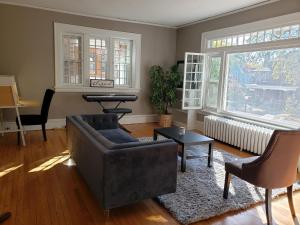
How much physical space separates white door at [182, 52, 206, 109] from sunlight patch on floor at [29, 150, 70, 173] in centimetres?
283

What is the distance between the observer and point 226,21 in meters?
4.83

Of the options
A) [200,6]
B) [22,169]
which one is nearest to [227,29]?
[200,6]

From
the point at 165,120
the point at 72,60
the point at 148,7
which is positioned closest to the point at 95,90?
the point at 72,60

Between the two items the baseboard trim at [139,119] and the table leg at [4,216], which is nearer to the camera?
the table leg at [4,216]

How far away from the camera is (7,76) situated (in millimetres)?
4578

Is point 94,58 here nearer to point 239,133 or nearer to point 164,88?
point 164,88

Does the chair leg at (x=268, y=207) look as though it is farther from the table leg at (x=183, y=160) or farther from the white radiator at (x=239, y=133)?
the white radiator at (x=239, y=133)

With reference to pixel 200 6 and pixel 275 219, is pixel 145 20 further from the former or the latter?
pixel 275 219

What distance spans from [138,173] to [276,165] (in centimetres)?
123

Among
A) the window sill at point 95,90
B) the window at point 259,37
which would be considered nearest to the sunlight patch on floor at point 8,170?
the window sill at point 95,90

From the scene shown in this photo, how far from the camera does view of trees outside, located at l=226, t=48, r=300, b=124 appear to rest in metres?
3.73

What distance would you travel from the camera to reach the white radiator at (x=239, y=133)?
3.89 m

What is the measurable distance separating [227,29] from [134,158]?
380 cm

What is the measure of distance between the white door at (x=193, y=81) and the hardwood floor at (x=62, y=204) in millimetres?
3105
